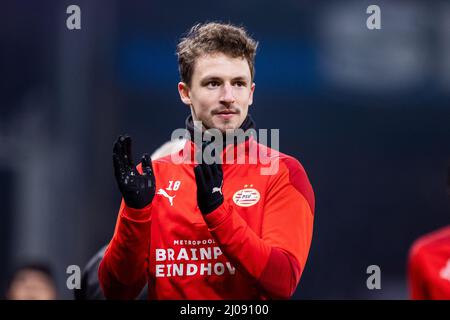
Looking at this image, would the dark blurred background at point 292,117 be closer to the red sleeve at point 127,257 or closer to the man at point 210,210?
the man at point 210,210

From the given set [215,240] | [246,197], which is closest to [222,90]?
[246,197]

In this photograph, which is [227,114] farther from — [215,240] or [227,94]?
[215,240]

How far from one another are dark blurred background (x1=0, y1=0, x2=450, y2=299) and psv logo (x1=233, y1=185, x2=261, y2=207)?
214cm

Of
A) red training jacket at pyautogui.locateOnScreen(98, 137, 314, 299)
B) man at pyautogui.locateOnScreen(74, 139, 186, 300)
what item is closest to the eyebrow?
red training jacket at pyautogui.locateOnScreen(98, 137, 314, 299)

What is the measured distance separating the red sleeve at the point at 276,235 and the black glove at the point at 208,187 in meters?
0.02

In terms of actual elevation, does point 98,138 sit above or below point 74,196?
above

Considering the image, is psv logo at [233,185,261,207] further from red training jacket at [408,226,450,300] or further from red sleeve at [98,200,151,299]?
red training jacket at [408,226,450,300]

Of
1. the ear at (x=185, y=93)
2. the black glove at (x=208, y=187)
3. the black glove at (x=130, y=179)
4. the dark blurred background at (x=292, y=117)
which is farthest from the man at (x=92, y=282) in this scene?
the dark blurred background at (x=292, y=117)

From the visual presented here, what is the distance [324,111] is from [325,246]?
0.94 meters

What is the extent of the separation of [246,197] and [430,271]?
0.66m

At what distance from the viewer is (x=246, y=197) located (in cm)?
262
